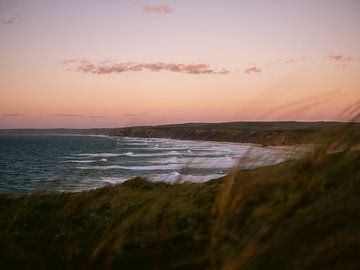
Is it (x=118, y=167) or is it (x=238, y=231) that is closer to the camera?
(x=238, y=231)

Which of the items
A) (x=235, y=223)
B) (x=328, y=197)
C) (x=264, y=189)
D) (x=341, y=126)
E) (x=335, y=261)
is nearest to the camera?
(x=335, y=261)

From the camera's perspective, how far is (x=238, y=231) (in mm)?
2100

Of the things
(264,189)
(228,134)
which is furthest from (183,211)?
(228,134)

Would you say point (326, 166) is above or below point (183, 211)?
above

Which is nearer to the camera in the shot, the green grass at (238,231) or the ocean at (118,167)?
the green grass at (238,231)

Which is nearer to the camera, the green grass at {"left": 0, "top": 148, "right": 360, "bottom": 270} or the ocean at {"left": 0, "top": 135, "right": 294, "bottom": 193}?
the green grass at {"left": 0, "top": 148, "right": 360, "bottom": 270}

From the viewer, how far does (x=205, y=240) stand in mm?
2377

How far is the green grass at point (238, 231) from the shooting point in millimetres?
1766

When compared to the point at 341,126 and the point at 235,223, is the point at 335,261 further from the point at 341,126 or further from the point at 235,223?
the point at 341,126

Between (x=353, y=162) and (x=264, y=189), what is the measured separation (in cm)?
60

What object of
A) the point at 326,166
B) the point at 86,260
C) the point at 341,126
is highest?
the point at 341,126

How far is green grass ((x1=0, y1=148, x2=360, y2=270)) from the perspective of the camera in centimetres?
177

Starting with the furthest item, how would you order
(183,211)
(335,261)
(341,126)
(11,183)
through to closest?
(11,183), (183,211), (341,126), (335,261)

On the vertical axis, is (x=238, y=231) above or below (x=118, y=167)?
above
